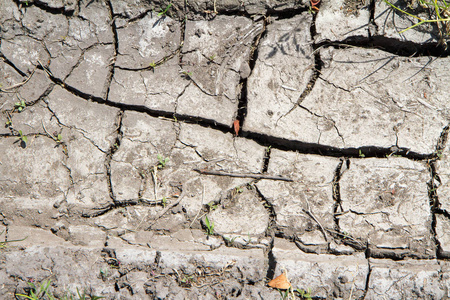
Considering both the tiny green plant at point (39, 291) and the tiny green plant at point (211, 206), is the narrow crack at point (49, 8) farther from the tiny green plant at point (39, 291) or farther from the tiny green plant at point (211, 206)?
the tiny green plant at point (39, 291)

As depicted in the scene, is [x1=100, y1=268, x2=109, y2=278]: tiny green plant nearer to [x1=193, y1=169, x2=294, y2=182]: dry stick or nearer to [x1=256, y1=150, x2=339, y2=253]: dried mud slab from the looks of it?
[x1=193, y1=169, x2=294, y2=182]: dry stick

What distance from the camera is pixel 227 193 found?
91.4 inches

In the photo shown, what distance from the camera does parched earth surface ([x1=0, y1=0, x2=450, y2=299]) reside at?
2.11m

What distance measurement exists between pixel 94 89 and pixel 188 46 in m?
0.69

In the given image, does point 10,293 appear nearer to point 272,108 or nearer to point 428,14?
point 272,108

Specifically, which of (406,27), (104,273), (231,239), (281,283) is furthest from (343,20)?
(104,273)

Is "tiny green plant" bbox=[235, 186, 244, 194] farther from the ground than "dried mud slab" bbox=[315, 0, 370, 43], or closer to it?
closer to it

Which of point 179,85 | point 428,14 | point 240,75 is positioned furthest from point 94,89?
point 428,14

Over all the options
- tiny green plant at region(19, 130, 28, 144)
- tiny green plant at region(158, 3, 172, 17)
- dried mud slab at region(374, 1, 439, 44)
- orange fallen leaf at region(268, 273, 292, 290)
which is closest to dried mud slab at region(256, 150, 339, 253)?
orange fallen leaf at region(268, 273, 292, 290)

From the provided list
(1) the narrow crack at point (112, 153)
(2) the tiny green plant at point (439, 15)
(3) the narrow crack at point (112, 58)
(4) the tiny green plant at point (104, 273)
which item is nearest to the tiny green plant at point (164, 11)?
(3) the narrow crack at point (112, 58)

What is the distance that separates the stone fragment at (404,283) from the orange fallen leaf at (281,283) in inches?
18.0

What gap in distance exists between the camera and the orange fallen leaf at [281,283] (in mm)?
2086

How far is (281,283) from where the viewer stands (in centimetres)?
209

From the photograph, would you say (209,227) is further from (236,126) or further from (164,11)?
(164,11)
